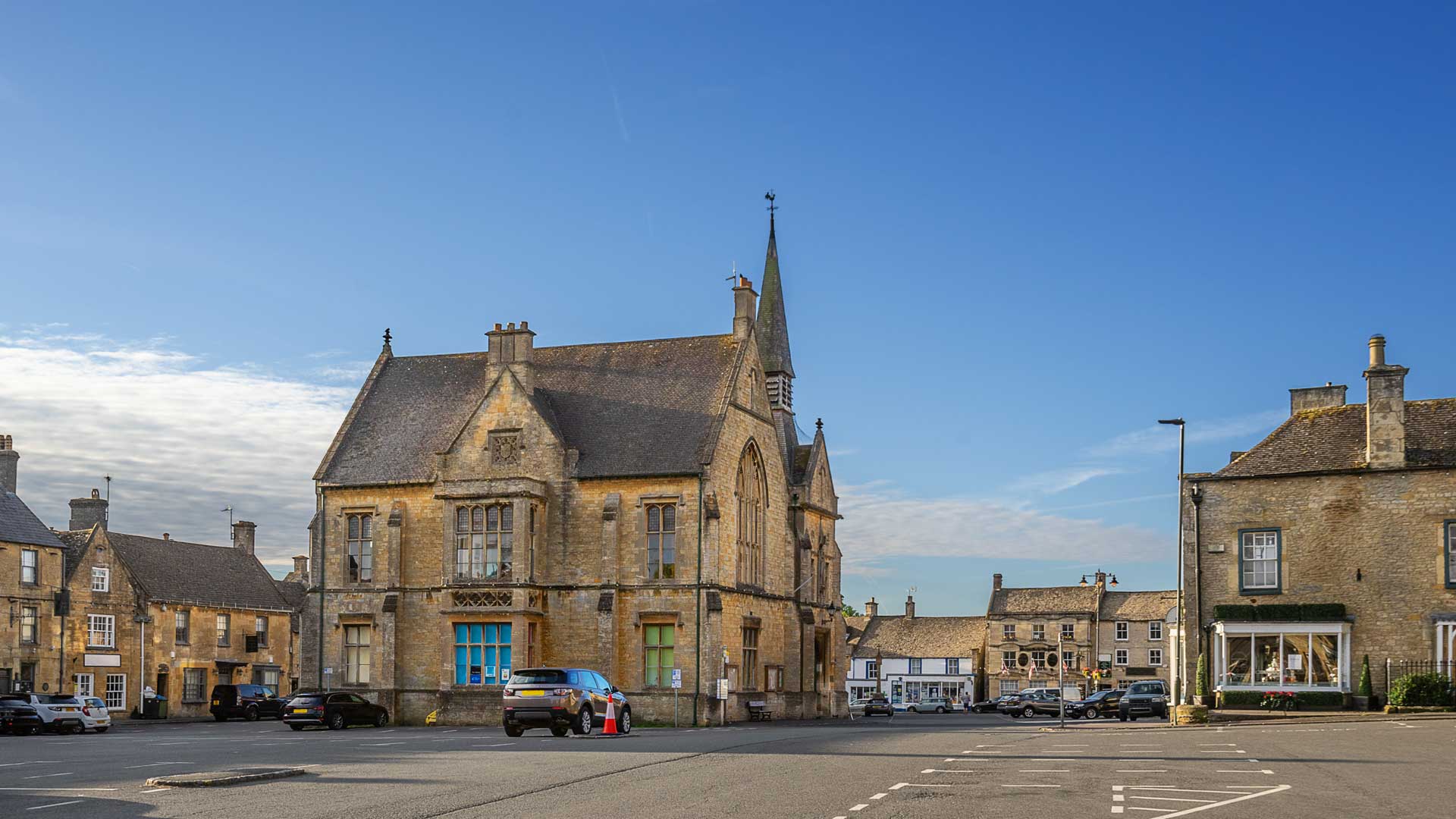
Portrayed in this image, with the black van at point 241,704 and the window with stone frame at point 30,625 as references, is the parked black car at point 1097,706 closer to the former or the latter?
the black van at point 241,704

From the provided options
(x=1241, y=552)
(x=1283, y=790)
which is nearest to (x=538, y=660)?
(x=1241, y=552)

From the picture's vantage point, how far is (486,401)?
4972 cm

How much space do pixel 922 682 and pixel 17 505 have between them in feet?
239

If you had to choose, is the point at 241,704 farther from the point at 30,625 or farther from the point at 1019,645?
the point at 1019,645

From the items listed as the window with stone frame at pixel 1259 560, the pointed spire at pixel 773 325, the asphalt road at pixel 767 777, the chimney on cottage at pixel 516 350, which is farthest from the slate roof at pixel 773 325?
the asphalt road at pixel 767 777

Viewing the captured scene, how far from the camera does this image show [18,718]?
147ft

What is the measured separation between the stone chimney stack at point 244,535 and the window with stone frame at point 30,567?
18.9 metres

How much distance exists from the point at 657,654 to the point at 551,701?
14.6 m

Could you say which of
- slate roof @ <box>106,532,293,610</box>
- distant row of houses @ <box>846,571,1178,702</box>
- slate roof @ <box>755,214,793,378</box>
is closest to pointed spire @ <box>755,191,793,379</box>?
slate roof @ <box>755,214,793,378</box>

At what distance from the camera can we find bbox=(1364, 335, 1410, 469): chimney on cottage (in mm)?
44656

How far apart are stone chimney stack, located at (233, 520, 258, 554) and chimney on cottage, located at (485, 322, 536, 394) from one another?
30.2 meters

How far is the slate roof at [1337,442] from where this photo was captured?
1762 inches

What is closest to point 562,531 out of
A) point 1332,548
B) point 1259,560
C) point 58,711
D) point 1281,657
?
point 58,711

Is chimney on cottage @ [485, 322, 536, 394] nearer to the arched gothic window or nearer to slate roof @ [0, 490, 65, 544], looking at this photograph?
the arched gothic window
